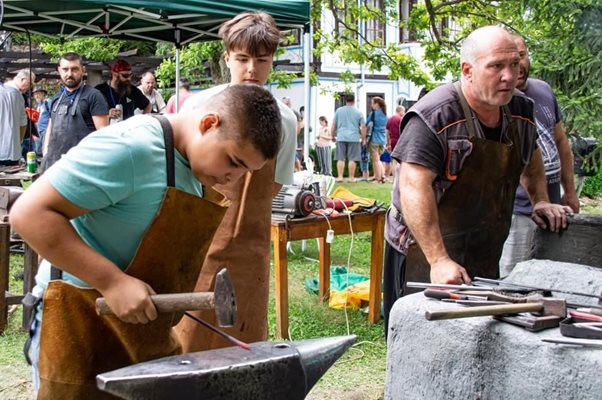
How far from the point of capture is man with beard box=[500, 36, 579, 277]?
4438 mm

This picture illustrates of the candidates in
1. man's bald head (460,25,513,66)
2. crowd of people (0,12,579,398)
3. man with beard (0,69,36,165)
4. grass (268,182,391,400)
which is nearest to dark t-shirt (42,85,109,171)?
man with beard (0,69,36,165)

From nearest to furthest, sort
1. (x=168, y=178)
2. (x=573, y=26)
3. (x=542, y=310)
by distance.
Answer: (x=168, y=178)
(x=542, y=310)
(x=573, y=26)

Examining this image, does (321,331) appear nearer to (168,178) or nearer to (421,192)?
(421,192)

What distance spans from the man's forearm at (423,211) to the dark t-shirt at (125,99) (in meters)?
5.73

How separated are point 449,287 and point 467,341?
0.27 metres

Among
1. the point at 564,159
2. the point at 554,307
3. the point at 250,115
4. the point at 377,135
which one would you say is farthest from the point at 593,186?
the point at 250,115

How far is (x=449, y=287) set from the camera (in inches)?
104

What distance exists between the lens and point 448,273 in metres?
3.07

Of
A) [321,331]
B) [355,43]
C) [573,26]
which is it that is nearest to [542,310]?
[321,331]

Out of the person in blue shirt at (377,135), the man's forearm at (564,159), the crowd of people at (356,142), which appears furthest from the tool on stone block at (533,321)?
the person in blue shirt at (377,135)

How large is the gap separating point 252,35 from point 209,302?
1562mm

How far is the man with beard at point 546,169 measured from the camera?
4.44 metres

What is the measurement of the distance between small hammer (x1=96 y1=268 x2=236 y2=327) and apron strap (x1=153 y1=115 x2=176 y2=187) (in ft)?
0.92

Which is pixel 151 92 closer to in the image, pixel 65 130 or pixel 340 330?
pixel 65 130
